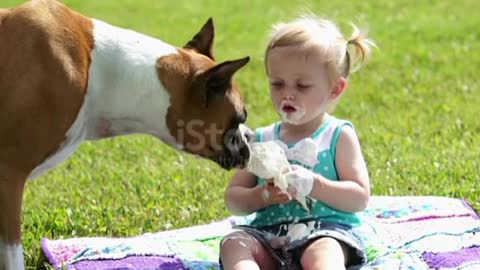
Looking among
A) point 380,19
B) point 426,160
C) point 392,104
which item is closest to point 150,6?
point 380,19

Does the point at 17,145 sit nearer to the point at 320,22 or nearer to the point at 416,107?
the point at 320,22

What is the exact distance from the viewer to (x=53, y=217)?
20.6ft

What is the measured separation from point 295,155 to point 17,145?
140 centimetres

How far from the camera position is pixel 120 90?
199 inches

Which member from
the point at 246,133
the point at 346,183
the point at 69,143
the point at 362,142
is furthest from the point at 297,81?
the point at 362,142

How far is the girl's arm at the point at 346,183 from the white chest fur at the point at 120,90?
2.70 ft

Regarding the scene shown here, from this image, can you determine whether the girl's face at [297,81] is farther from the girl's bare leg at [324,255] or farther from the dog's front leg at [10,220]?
the dog's front leg at [10,220]

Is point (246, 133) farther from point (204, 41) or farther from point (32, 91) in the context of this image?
point (32, 91)

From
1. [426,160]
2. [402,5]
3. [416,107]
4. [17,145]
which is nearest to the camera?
[17,145]

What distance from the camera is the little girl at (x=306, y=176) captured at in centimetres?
501

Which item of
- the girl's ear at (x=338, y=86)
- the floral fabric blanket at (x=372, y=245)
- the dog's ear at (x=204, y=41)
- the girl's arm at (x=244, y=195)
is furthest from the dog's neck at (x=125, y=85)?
the girl's ear at (x=338, y=86)

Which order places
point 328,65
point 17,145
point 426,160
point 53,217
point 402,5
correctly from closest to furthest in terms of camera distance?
1. point 17,145
2. point 328,65
3. point 53,217
4. point 426,160
5. point 402,5

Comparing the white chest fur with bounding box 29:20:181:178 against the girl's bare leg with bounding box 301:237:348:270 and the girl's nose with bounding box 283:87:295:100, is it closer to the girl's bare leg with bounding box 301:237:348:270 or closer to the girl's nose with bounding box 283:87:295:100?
the girl's nose with bounding box 283:87:295:100

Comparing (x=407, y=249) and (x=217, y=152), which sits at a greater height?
(x=217, y=152)
